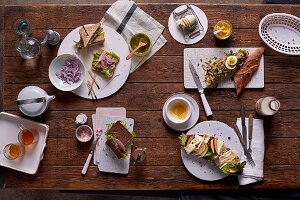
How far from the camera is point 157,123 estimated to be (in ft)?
6.31

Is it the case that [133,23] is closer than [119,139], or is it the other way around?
[119,139]

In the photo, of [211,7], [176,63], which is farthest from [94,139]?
[211,7]

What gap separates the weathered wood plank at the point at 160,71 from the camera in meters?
1.94

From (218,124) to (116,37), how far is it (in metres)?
0.62

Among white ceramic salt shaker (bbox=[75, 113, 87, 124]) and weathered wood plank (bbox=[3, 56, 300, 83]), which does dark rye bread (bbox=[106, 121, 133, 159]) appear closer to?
white ceramic salt shaker (bbox=[75, 113, 87, 124])

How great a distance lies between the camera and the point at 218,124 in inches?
75.2

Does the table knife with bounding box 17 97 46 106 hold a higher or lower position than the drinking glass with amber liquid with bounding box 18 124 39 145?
higher

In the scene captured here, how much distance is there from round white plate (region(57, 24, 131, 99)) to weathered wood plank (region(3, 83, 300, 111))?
0.03m

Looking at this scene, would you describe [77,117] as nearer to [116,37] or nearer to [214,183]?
[116,37]

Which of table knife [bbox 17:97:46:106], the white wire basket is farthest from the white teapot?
the white wire basket

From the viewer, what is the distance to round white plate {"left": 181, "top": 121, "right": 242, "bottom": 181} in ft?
6.19

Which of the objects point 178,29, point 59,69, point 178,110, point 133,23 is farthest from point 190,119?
point 59,69

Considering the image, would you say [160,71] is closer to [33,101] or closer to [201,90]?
[201,90]

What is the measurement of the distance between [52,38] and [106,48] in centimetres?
25
